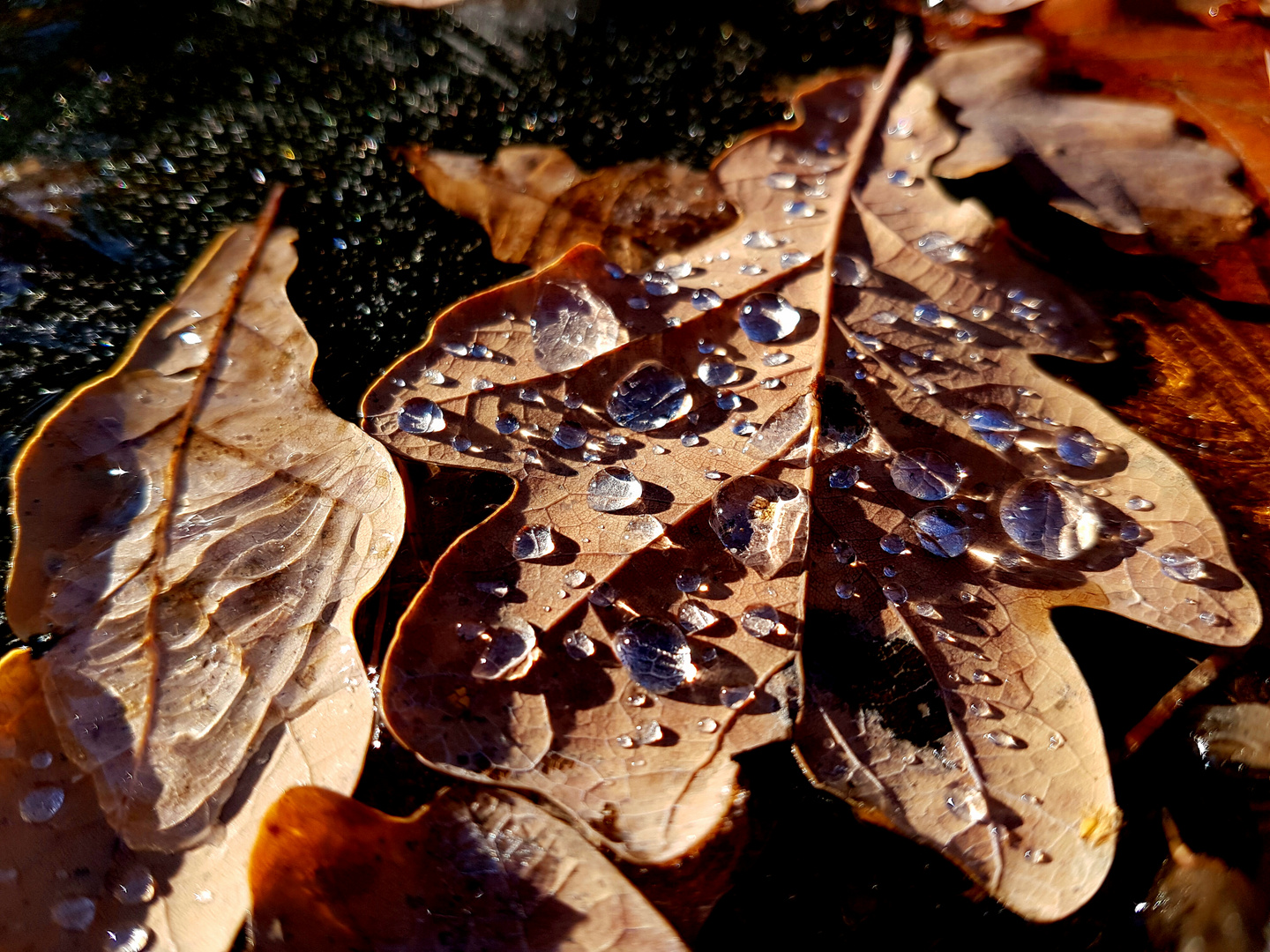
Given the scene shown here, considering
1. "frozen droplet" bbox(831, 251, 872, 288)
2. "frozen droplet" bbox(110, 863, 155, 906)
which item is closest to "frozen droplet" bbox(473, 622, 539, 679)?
"frozen droplet" bbox(110, 863, 155, 906)

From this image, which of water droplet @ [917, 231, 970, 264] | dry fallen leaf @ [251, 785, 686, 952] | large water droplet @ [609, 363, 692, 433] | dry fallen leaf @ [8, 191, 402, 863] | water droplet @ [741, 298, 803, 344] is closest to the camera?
dry fallen leaf @ [251, 785, 686, 952]

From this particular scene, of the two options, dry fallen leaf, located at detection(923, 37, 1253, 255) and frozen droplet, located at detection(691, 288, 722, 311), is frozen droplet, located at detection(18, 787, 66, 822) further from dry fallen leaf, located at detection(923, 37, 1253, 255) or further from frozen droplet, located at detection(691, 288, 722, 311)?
dry fallen leaf, located at detection(923, 37, 1253, 255)

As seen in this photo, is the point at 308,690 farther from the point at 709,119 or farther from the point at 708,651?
the point at 709,119

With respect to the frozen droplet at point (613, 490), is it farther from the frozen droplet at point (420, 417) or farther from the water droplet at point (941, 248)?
the water droplet at point (941, 248)

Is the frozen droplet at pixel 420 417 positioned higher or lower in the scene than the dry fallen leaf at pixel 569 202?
lower

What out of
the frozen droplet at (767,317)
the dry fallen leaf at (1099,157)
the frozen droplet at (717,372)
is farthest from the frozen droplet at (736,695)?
the dry fallen leaf at (1099,157)
